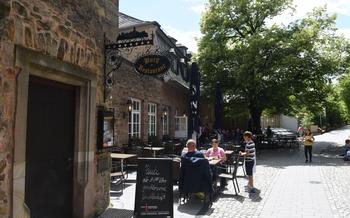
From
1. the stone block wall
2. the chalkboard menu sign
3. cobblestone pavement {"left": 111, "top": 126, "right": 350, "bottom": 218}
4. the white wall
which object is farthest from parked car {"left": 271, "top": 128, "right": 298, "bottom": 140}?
the white wall

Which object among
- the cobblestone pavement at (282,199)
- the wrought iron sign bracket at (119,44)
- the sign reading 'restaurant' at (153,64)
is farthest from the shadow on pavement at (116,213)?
the sign reading 'restaurant' at (153,64)

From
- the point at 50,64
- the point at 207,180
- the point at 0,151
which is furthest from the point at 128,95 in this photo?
the point at 0,151

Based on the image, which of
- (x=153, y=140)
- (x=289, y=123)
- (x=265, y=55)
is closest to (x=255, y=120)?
(x=265, y=55)

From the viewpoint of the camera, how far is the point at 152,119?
18.4 meters

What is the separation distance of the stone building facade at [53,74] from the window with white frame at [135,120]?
788 centimetres

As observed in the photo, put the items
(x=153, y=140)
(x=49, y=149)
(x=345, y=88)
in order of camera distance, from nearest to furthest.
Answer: (x=49, y=149), (x=153, y=140), (x=345, y=88)

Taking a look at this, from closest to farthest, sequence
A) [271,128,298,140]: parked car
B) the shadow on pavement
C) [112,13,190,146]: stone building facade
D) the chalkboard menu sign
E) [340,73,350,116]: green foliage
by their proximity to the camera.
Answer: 1. the chalkboard menu sign
2. the shadow on pavement
3. [112,13,190,146]: stone building facade
4. [340,73,350,116]: green foliage
5. [271,128,298,140]: parked car

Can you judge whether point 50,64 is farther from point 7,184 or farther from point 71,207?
point 71,207

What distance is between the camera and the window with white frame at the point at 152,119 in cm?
1783

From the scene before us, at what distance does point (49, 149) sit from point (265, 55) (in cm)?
1795

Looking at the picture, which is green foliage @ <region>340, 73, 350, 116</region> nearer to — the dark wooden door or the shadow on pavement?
the shadow on pavement

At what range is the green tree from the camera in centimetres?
2140

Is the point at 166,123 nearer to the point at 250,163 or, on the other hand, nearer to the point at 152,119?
the point at 152,119

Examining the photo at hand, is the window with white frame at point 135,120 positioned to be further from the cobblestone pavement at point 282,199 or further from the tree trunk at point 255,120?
the tree trunk at point 255,120
